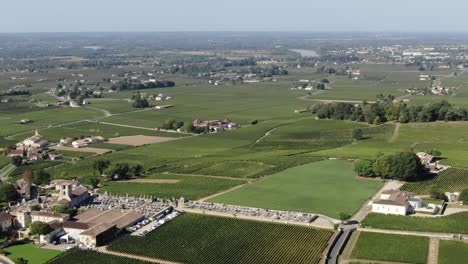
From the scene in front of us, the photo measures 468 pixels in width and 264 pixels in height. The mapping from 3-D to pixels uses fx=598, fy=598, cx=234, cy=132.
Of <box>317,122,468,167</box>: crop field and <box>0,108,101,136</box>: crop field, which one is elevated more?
<box>317,122,468,167</box>: crop field

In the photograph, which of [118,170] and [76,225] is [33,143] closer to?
[118,170]

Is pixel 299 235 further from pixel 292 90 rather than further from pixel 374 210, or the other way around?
pixel 292 90

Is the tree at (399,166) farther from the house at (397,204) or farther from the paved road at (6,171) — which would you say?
the paved road at (6,171)

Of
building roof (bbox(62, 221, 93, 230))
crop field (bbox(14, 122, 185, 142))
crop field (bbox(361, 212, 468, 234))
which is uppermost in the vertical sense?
building roof (bbox(62, 221, 93, 230))

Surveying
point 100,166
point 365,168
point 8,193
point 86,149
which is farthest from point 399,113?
point 8,193

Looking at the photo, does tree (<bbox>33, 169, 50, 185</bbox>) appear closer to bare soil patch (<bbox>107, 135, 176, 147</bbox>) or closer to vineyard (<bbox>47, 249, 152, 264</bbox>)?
vineyard (<bbox>47, 249, 152, 264</bbox>)

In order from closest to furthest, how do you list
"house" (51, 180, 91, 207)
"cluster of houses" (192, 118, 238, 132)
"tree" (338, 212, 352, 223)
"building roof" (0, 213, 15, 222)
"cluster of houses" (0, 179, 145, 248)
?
"cluster of houses" (0, 179, 145, 248) < "tree" (338, 212, 352, 223) < "building roof" (0, 213, 15, 222) < "house" (51, 180, 91, 207) < "cluster of houses" (192, 118, 238, 132)

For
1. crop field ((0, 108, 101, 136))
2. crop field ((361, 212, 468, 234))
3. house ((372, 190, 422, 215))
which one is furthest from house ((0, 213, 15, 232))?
crop field ((0, 108, 101, 136))
